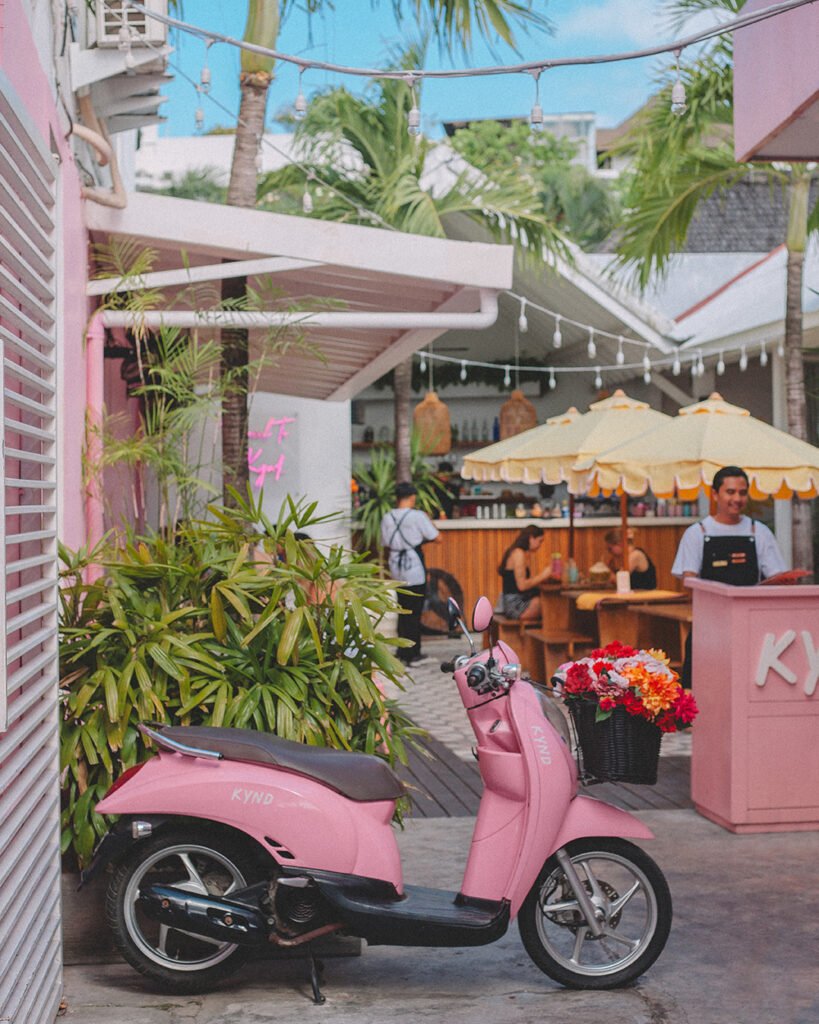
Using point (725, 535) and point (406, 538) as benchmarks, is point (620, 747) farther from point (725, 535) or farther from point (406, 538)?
point (406, 538)

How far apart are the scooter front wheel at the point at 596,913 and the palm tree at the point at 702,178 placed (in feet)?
28.9

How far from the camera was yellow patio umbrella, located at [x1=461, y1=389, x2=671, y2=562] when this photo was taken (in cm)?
1163

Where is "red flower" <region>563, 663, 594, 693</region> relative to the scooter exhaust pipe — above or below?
above

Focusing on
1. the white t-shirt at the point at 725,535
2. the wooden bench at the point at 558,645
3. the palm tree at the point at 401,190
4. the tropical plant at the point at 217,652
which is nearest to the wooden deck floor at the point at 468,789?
the white t-shirt at the point at 725,535

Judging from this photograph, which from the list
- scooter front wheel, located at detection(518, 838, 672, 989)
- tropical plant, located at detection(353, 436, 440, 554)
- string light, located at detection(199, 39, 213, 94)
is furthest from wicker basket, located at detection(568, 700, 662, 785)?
→ tropical plant, located at detection(353, 436, 440, 554)

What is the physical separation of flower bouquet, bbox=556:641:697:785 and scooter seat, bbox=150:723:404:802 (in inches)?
24.9

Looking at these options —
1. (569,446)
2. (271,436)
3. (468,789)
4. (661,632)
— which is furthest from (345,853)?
(271,436)

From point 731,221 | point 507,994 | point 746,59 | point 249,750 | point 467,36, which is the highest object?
point 731,221

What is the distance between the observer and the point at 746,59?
293 inches

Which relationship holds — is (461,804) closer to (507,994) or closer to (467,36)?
(507,994)

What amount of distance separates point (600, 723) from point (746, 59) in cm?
451

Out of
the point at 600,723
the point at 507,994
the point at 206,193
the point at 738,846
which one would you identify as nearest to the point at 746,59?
the point at 738,846

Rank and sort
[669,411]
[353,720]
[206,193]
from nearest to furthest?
[353,720], [669,411], [206,193]

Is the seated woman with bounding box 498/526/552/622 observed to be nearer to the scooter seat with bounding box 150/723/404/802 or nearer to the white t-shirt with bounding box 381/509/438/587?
the white t-shirt with bounding box 381/509/438/587
